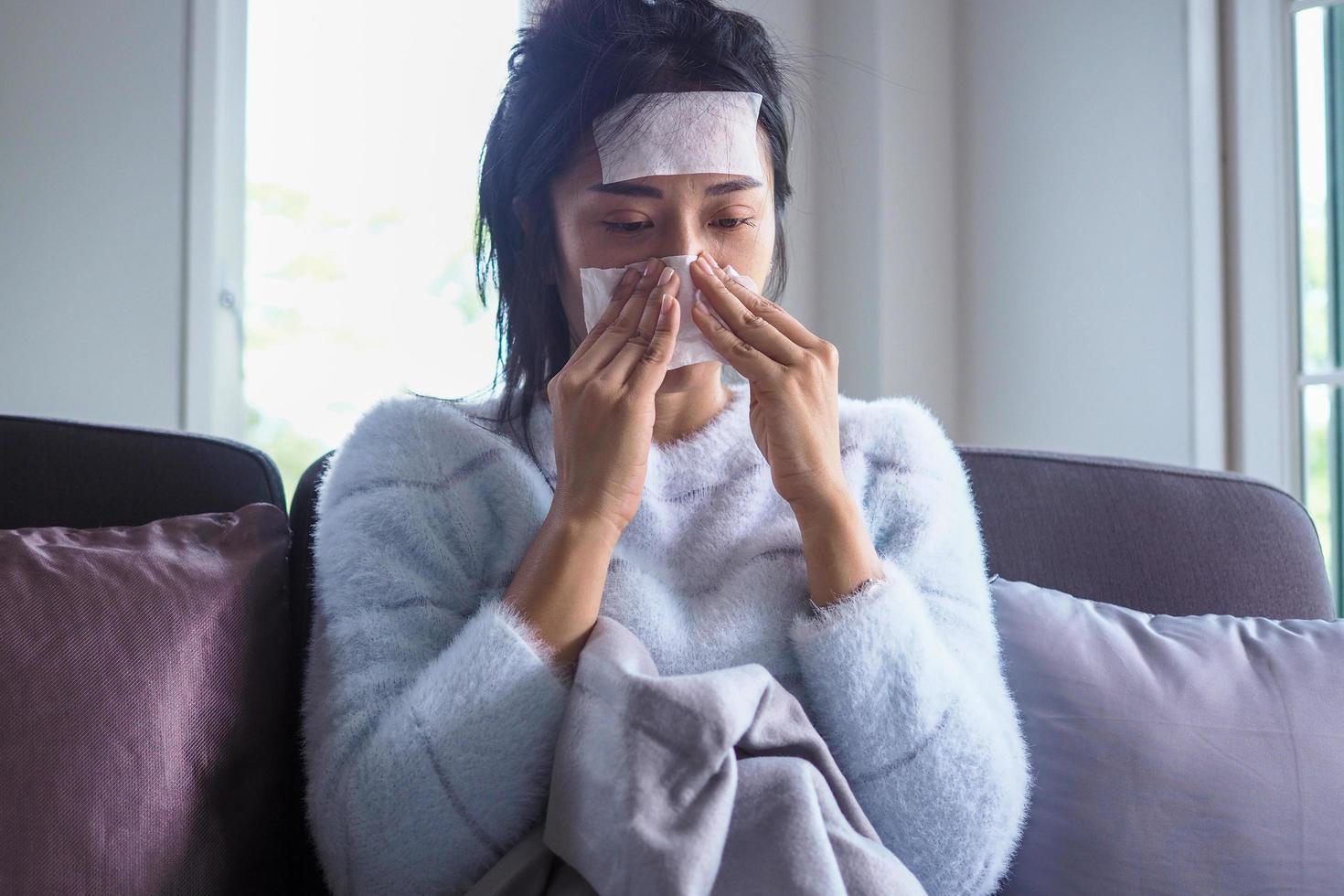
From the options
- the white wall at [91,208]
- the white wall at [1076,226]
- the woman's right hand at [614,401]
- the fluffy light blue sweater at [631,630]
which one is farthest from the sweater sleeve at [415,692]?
the white wall at [1076,226]

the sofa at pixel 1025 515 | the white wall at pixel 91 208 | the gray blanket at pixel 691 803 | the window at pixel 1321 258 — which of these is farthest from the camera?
the window at pixel 1321 258

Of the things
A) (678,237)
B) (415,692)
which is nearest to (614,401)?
(678,237)

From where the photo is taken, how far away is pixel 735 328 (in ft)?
3.44

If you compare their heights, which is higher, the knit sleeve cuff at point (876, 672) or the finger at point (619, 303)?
the finger at point (619, 303)

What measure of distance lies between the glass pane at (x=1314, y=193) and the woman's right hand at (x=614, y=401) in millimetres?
1630

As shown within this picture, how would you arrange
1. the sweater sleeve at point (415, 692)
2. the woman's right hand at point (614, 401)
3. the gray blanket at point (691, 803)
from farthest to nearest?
1. the woman's right hand at point (614, 401)
2. the sweater sleeve at point (415, 692)
3. the gray blanket at point (691, 803)

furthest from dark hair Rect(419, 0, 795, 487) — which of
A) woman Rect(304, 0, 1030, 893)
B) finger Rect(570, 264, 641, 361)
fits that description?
finger Rect(570, 264, 641, 361)

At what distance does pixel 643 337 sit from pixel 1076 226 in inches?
65.1

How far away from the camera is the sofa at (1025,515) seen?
1177 millimetres

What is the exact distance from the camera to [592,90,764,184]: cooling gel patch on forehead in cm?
105

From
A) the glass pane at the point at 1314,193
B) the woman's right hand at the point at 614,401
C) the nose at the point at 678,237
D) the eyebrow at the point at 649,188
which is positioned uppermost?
the glass pane at the point at 1314,193

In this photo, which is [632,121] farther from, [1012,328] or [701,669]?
[1012,328]

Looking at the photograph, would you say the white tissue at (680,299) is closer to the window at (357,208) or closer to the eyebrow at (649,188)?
the eyebrow at (649,188)

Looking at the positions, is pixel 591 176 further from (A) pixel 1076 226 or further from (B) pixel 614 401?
(A) pixel 1076 226
